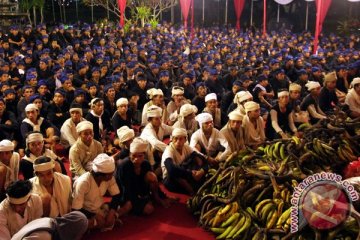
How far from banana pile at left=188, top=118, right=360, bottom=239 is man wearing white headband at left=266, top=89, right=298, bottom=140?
0.96 metres

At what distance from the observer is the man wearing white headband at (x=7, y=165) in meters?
3.92

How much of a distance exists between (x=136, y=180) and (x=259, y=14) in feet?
57.9

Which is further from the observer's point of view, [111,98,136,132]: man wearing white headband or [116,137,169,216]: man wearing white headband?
[111,98,136,132]: man wearing white headband

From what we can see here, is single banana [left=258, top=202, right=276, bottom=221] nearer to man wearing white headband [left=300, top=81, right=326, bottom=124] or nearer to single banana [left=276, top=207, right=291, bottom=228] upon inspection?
single banana [left=276, top=207, right=291, bottom=228]

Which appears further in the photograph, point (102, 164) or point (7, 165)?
point (7, 165)

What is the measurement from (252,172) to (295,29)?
55.6 ft

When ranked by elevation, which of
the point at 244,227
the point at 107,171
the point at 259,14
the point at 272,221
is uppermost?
the point at 259,14

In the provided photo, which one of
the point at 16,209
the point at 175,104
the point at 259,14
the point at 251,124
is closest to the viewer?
the point at 16,209

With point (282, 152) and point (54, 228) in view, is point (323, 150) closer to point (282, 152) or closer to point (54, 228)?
point (282, 152)

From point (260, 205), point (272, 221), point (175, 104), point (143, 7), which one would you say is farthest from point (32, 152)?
point (143, 7)

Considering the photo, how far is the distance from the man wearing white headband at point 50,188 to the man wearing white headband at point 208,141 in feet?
5.61

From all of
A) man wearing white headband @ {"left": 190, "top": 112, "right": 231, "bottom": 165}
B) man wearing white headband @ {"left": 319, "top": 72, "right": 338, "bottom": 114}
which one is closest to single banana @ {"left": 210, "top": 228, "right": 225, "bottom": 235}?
man wearing white headband @ {"left": 190, "top": 112, "right": 231, "bottom": 165}

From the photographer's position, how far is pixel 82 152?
4.39 m

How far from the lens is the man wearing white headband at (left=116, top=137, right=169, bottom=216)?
4.06 meters
